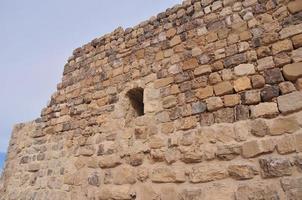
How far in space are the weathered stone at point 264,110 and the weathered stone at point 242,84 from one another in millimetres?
206

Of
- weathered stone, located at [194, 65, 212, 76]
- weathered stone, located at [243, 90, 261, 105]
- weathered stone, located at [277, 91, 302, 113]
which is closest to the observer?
weathered stone, located at [277, 91, 302, 113]

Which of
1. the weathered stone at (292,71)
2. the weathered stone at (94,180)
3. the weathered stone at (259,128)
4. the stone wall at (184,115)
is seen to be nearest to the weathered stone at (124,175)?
the stone wall at (184,115)

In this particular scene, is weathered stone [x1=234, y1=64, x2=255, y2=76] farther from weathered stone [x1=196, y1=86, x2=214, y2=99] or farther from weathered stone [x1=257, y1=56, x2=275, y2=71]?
weathered stone [x1=196, y1=86, x2=214, y2=99]

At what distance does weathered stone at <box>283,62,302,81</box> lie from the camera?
2492 mm

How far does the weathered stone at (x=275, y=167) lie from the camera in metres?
2.33

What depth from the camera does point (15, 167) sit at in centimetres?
458

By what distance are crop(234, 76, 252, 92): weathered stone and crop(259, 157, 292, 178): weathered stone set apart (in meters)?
0.67

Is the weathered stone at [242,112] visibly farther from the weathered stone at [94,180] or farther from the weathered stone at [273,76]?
the weathered stone at [94,180]

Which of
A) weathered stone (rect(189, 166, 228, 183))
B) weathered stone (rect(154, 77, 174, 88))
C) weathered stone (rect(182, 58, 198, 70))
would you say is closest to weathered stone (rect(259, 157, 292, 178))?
weathered stone (rect(189, 166, 228, 183))

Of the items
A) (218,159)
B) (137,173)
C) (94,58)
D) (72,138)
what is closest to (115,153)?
(137,173)

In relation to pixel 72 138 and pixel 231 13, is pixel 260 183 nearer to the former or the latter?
pixel 231 13

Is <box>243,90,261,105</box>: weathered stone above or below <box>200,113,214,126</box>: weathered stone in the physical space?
above

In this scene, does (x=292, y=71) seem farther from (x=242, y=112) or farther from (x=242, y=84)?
(x=242, y=112)

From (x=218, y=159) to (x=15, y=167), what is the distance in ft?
11.0
